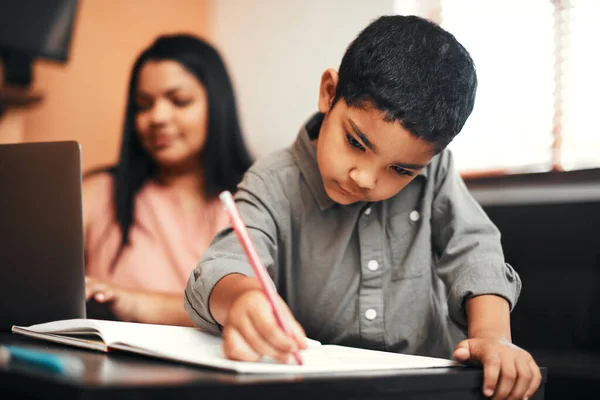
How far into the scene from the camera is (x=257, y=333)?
19.5 inches

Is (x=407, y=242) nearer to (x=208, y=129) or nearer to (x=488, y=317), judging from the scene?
(x=488, y=317)

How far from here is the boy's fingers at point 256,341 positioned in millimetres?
484

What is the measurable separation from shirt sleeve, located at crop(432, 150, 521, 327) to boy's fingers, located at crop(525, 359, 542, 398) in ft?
0.54

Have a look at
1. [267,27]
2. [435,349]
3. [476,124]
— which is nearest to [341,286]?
[435,349]

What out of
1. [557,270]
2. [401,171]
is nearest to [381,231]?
[401,171]

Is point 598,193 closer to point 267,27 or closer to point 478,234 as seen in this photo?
point 478,234

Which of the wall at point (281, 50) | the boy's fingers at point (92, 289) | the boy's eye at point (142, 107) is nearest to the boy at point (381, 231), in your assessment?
the boy's fingers at point (92, 289)

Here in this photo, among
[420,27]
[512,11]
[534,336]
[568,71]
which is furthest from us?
[512,11]

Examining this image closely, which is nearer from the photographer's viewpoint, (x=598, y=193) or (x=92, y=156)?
(x=598, y=193)

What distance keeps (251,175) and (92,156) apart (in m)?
1.26

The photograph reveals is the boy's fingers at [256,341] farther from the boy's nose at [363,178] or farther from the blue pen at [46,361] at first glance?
the boy's nose at [363,178]

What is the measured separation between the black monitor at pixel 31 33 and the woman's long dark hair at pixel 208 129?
0.21m

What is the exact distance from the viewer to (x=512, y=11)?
159 cm

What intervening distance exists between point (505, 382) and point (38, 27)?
1.61 meters
